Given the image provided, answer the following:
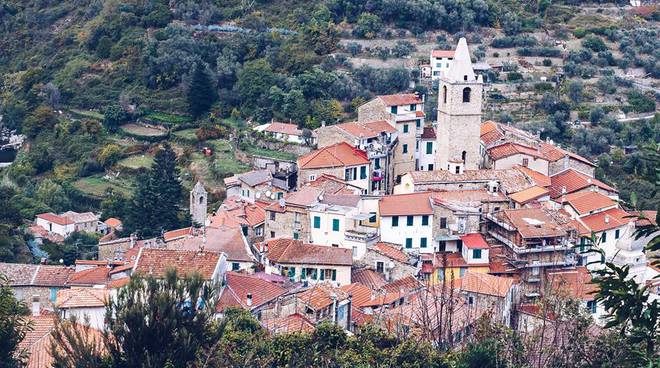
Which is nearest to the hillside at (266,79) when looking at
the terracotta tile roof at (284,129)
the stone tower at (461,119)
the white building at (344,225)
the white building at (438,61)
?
the white building at (438,61)

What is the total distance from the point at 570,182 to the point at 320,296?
13249 millimetres

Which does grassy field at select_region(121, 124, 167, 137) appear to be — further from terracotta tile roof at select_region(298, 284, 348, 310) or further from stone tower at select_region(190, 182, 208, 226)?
terracotta tile roof at select_region(298, 284, 348, 310)

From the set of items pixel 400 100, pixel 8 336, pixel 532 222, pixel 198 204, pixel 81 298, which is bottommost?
pixel 198 204

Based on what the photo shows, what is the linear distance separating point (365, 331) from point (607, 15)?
48962mm

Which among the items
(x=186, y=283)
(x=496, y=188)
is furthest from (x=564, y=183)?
(x=186, y=283)

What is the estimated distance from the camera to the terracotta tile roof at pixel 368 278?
110ft

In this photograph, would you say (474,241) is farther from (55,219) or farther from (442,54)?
(442,54)

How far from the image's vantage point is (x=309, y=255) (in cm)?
3416

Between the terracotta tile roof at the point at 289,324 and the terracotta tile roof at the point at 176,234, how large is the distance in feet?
33.5

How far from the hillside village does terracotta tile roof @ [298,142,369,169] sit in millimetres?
57

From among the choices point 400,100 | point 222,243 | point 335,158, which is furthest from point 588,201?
point 222,243

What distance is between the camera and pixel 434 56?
57.5 metres

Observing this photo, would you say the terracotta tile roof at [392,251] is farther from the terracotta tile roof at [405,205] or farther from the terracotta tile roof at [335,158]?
the terracotta tile roof at [335,158]

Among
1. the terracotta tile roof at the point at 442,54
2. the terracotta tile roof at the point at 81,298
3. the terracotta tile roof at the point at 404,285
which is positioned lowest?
the terracotta tile roof at the point at 404,285
